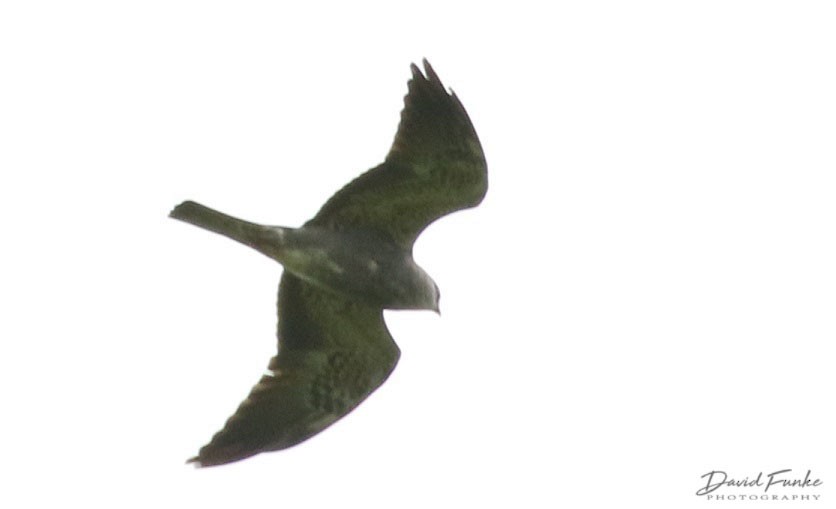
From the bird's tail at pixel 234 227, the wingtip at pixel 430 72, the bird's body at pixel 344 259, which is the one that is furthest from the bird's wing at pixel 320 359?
the wingtip at pixel 430 72

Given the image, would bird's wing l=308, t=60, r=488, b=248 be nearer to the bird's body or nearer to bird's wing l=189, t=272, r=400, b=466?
the bird's body

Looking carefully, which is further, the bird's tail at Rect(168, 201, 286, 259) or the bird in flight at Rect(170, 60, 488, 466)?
the bird in flight at Rect(170, 60, 488, 466)

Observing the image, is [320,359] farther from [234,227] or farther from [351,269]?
[234,227]

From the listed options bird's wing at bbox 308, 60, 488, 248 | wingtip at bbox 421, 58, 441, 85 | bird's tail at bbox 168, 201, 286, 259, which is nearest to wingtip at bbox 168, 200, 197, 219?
bird's tail at bbox 168, 201, 286, 259

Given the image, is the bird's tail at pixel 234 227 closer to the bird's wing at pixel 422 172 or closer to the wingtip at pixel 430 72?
the bird's wing at pixel 422 172

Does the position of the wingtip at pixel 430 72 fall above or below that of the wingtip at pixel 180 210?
above

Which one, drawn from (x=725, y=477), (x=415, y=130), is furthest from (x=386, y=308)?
(x=725, y=477)

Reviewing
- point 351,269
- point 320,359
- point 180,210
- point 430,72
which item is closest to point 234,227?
point 180,210
